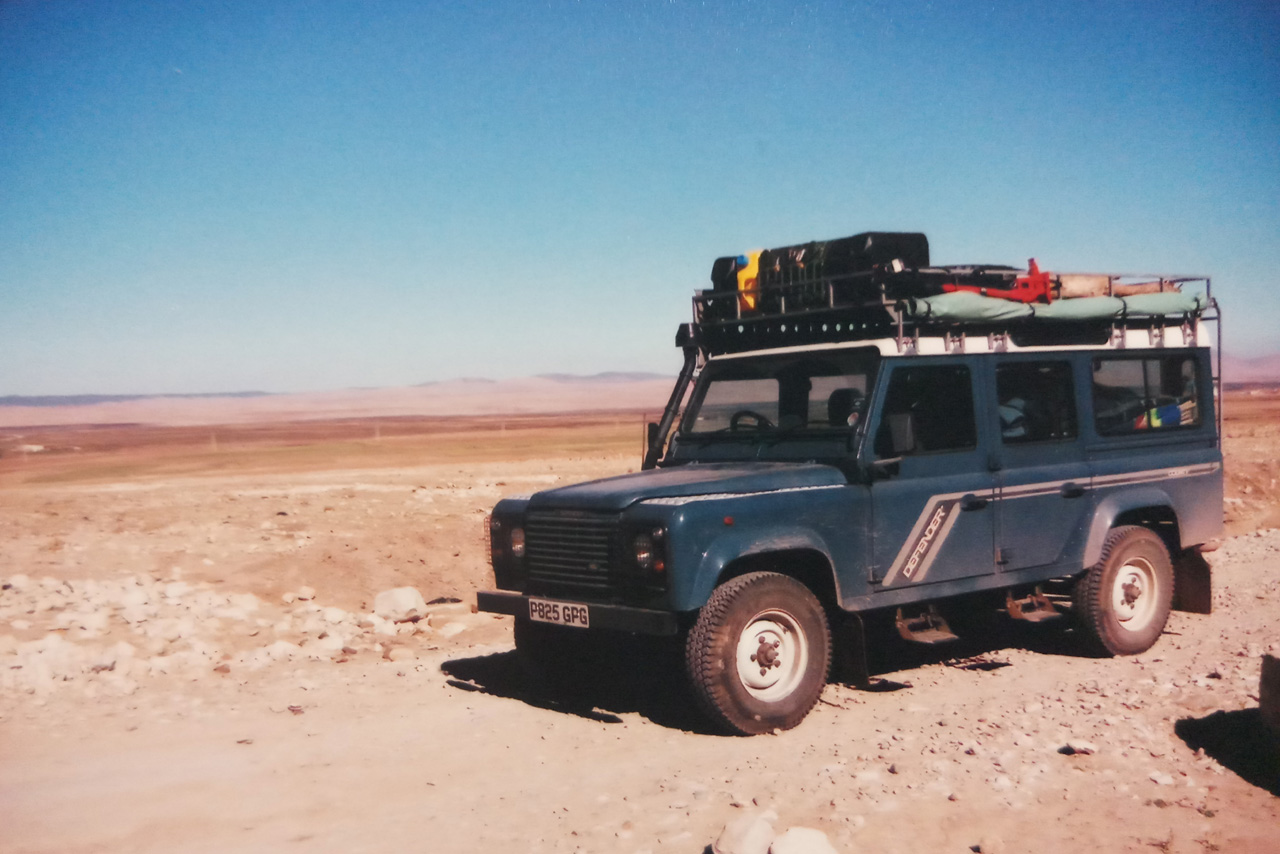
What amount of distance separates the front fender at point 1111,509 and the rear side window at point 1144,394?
0.46 meters

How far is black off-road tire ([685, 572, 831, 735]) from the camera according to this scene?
5961mm

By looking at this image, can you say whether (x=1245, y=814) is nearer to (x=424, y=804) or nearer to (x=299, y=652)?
(x=424, y=804)

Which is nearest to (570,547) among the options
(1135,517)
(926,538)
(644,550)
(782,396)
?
(644,550)

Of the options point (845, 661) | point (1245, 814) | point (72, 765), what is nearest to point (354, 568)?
point (72, 765)

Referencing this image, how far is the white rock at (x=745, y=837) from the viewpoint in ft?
14.0

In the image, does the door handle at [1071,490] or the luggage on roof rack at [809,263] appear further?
the door handle at [1071,490]

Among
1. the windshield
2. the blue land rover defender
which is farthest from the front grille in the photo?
the windshield

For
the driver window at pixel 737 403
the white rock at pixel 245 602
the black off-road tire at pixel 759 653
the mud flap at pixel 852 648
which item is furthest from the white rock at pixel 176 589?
the mud flap at pixel 852 648

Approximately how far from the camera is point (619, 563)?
242 inches

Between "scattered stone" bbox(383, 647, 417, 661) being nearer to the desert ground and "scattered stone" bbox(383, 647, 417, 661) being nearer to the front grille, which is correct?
the desert ground

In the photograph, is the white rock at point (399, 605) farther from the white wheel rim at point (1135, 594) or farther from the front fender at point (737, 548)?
the white wheel rim at point (1135, 594)

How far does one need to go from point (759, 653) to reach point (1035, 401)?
9.48 ft

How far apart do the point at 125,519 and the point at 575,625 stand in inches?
412

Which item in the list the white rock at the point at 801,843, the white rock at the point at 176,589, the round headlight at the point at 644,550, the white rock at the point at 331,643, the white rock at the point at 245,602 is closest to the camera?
the white rock at the point at 801,843
